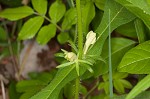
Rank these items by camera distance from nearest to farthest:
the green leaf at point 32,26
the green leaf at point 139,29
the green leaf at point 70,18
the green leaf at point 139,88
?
the green leaf at point 139,88 < the green leaf at point 139,29 < the green leaf at point 70,18 < the green leaf at point 32,26

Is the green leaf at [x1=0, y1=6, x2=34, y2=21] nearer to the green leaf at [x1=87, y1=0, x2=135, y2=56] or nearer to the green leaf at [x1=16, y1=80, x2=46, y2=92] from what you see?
the green leaf at [x1=16, y1=80, x2=46, y2=92]

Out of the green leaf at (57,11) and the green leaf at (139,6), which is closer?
the green leaf at (139,6)

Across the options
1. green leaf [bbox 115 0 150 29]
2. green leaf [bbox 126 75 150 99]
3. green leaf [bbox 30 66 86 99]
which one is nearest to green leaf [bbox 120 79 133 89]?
green leaf [bbox 30 66 86 99]

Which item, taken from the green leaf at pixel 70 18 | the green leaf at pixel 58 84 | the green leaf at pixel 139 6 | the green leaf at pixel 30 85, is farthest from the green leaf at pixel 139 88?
the green leaf at pixel 30 85

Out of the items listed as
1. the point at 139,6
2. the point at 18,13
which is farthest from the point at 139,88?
the point at 18,13

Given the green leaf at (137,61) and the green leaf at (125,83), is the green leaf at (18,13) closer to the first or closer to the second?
the green leaf at (125,83)

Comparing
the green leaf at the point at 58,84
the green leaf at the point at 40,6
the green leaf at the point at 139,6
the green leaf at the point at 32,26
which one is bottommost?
the green leaf at the point at 58,84
